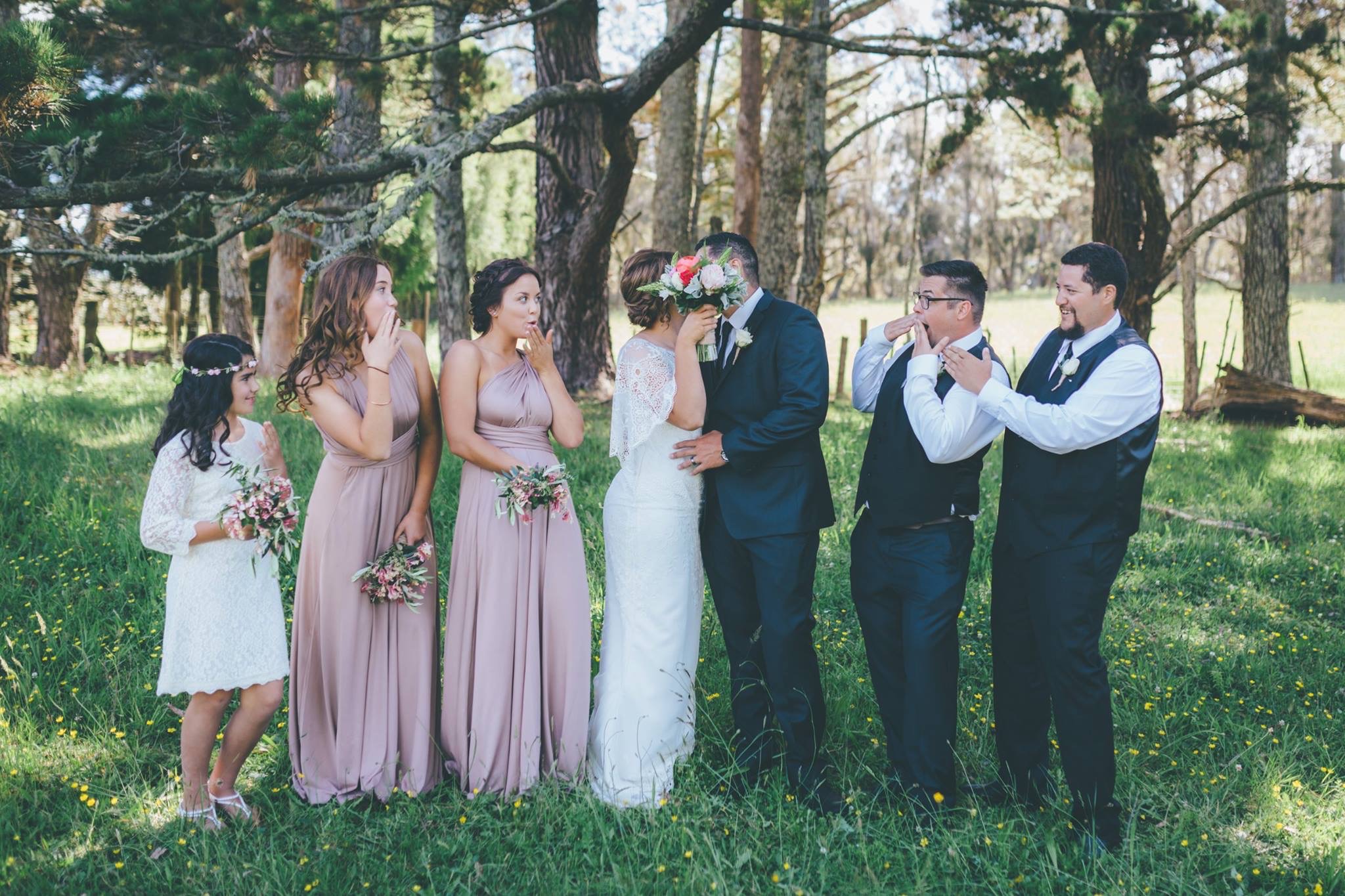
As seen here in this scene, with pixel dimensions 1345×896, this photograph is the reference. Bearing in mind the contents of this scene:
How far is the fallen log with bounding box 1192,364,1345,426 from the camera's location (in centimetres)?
1275

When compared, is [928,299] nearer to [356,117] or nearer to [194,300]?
[356,117]

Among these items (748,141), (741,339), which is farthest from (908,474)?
(748,141)

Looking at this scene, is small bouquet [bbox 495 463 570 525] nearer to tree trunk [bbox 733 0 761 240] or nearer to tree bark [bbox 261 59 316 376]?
tree bark [bbox 261 59 316 376]

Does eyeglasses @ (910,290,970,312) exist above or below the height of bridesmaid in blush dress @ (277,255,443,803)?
above

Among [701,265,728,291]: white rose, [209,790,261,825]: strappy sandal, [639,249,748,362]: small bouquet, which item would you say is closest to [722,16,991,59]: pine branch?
[639,249,748,362]: small bouquet

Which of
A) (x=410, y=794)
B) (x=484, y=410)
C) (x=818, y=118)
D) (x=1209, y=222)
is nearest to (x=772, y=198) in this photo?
(x=818, y=118)

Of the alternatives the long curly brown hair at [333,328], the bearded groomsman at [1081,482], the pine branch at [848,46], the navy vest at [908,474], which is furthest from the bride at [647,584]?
the pine branch at [848,46]

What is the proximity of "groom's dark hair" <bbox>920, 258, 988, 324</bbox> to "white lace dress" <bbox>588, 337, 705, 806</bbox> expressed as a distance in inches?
45.5

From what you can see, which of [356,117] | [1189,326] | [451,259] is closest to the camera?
[356,117]

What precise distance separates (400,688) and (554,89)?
17.6 ft

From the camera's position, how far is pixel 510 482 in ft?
13.3

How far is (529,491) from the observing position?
4016 millimetres

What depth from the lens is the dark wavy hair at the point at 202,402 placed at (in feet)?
12.1

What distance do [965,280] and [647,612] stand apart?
1929mm
